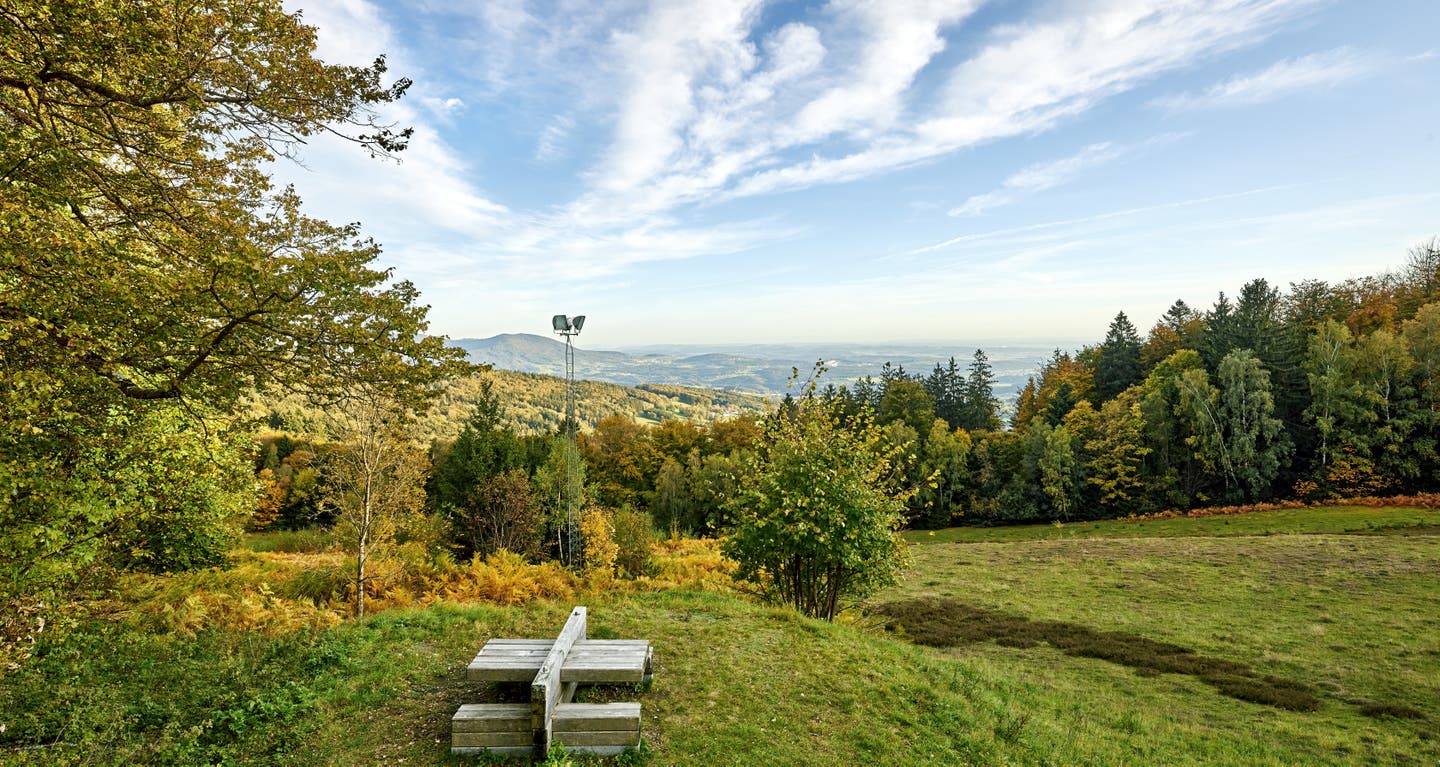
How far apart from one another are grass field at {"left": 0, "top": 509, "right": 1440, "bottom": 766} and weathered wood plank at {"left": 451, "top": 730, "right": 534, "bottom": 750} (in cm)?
20

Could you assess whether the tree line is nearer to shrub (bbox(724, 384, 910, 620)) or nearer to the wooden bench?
shrub (bbox(724, 384, 910, 620))

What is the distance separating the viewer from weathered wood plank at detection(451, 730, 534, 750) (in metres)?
5.09

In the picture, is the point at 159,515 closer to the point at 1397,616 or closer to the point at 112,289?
the point at 112,289

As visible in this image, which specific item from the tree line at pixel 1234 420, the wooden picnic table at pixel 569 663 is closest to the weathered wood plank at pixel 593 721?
the wooden picnic table at pixel 569 663

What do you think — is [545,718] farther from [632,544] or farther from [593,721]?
[632,544]

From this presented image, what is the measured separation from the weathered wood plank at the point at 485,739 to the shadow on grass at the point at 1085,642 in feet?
40.7

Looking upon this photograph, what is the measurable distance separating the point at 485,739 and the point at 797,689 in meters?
3.62

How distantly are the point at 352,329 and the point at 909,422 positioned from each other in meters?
56.1

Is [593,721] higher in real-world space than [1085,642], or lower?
higher

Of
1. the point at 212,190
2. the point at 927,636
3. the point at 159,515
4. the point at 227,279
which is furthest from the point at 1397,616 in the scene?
the point at 159,515

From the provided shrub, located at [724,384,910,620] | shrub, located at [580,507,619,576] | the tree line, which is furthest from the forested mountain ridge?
shrub, located at [724,384,910,620]

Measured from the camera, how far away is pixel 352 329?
5391mm

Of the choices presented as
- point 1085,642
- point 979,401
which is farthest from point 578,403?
point 1085,642

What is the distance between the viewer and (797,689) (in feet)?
22.7
